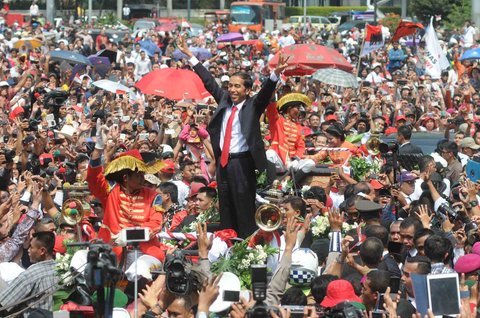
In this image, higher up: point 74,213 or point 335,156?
point 74,213

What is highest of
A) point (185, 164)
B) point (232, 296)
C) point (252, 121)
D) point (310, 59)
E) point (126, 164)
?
point (252, 121)

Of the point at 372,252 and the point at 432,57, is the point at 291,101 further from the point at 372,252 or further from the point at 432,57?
the point at 432,57

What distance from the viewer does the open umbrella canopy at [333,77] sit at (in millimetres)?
23000

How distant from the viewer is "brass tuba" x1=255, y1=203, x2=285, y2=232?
1120cm

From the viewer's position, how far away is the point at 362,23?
56.8 meters

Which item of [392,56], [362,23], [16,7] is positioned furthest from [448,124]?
[16,7]

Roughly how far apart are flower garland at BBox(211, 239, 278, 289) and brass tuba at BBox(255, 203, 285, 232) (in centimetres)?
19

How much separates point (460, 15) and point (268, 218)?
47.1 meters

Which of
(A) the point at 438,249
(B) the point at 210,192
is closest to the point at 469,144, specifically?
(B) the point at 210,192

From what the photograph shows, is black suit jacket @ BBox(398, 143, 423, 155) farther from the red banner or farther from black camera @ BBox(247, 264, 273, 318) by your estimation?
the red banner

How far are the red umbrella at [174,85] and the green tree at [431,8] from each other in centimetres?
4494

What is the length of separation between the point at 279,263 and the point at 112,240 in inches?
57.2

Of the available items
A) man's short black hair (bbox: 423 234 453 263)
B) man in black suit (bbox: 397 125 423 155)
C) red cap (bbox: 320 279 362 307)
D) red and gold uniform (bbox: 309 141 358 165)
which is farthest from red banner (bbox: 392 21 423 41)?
red cap (bbox: 320 279 362 307)

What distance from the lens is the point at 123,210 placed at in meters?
11.2
